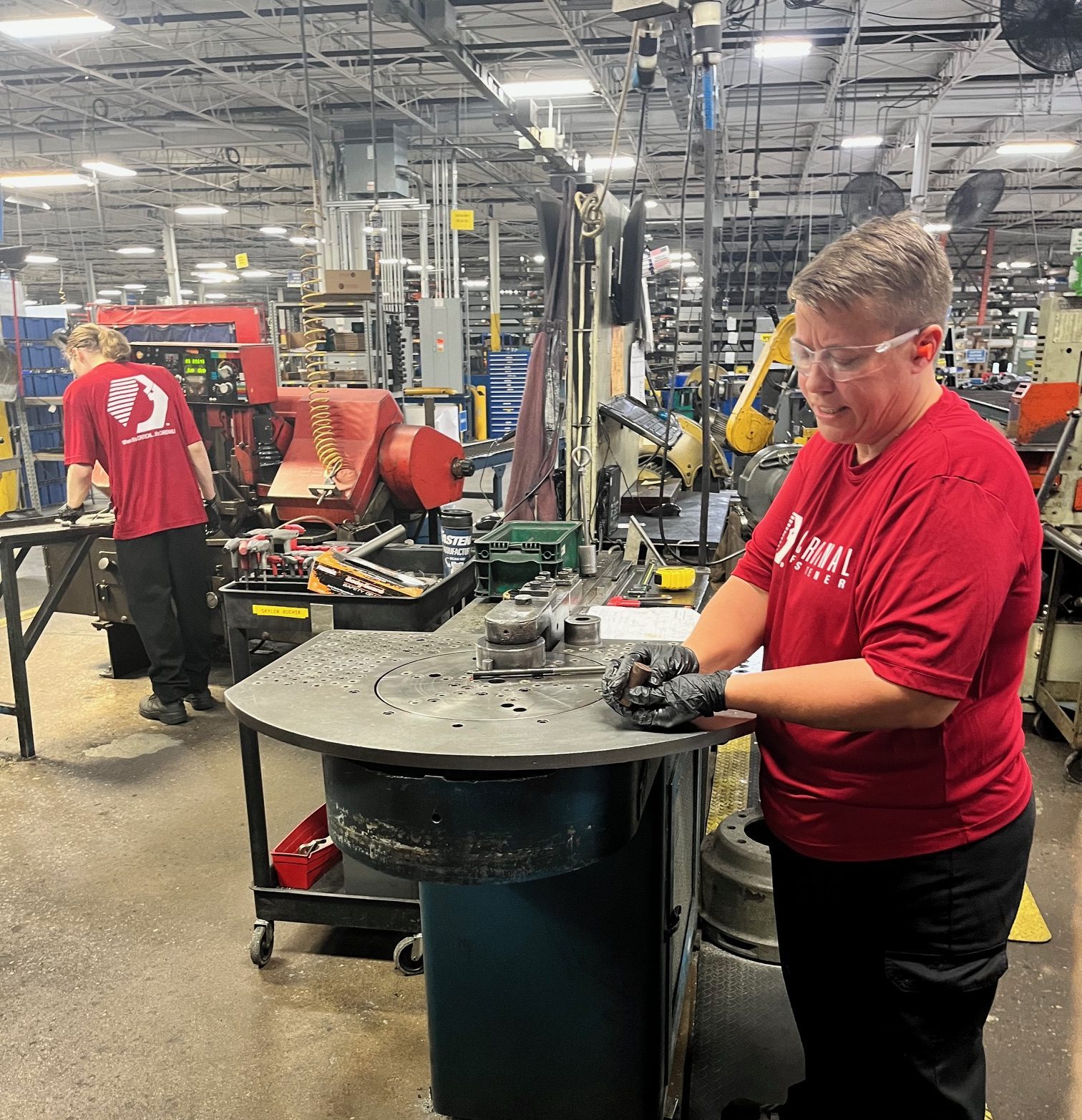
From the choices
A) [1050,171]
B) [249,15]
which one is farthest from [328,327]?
[1050,171]

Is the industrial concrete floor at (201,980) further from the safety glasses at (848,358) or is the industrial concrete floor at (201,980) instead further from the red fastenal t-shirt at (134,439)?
the safety glasses at (848,358)

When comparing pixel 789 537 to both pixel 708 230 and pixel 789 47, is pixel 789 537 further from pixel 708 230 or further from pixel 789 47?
pixel 789 47

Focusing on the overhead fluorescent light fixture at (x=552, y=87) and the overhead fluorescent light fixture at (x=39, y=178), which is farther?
the overhead fluorescent light fixture at (x=39, y=178)

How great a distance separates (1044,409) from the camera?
3234 mm

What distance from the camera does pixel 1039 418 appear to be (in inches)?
128

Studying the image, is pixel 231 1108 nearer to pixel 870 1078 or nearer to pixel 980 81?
pixel 870 1078

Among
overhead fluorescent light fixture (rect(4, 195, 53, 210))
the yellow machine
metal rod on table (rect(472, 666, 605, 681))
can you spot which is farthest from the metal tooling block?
overhead fluorescent light fixture (rect(4, 195, 53, 210))

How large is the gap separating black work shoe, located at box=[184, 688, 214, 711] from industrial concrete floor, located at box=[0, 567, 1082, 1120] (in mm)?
502

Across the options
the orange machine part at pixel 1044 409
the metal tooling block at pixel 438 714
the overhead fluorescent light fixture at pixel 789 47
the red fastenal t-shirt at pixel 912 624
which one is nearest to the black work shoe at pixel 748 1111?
the red fastenal t-shirt at pixel 912 624

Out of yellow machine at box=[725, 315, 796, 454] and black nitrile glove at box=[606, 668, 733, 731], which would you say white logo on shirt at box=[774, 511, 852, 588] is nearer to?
black nitrile glove at box=[606, 668, 733, 731]

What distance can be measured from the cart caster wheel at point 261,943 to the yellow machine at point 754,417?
3.08 metres

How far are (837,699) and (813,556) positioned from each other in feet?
0.71

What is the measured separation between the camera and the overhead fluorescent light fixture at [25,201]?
10.5m

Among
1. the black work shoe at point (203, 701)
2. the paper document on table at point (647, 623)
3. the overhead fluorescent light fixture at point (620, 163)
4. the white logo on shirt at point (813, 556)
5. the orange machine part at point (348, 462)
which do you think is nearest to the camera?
the white logo on shirt at point (813, 556)
